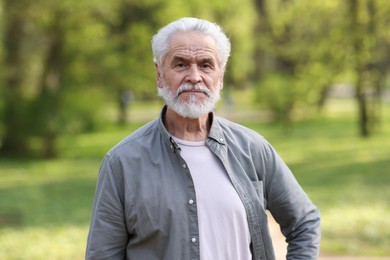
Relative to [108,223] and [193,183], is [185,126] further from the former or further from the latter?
[108,223]

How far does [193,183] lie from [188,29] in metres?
0.55

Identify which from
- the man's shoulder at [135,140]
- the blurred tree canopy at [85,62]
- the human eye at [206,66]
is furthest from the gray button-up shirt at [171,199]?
the blurred tree canopy at [85,62]

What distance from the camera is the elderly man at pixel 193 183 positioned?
8.50 feet

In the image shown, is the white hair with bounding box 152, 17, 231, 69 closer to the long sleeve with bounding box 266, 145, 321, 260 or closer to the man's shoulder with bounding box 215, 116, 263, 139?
the man's shoulder with bounding box 215, 116, 263, 139

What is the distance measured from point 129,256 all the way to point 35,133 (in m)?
19.5

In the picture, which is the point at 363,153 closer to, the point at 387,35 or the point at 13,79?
the point at 387,35

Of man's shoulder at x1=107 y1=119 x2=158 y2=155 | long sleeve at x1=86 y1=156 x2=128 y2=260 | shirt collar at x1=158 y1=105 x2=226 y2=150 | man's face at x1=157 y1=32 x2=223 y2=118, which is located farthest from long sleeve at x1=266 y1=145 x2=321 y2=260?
long sleeve at x1=86 y1=156 x2=128 y2=260

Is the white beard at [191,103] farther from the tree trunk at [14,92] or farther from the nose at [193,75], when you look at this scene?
the tree trunk at [14,92]

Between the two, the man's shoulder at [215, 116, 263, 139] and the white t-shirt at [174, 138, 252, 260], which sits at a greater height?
the man's shoulder at [215, 116, 263, 139]

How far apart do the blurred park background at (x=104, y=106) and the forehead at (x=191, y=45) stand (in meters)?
6.57

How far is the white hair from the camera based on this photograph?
107 inches

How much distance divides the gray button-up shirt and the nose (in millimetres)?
188

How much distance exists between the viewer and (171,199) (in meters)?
2.59

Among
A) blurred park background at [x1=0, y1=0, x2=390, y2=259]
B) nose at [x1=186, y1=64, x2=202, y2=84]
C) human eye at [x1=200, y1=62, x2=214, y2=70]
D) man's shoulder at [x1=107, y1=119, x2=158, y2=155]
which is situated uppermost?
blurred park background at [x1=0, y1=0, x2=390, y2=259]
